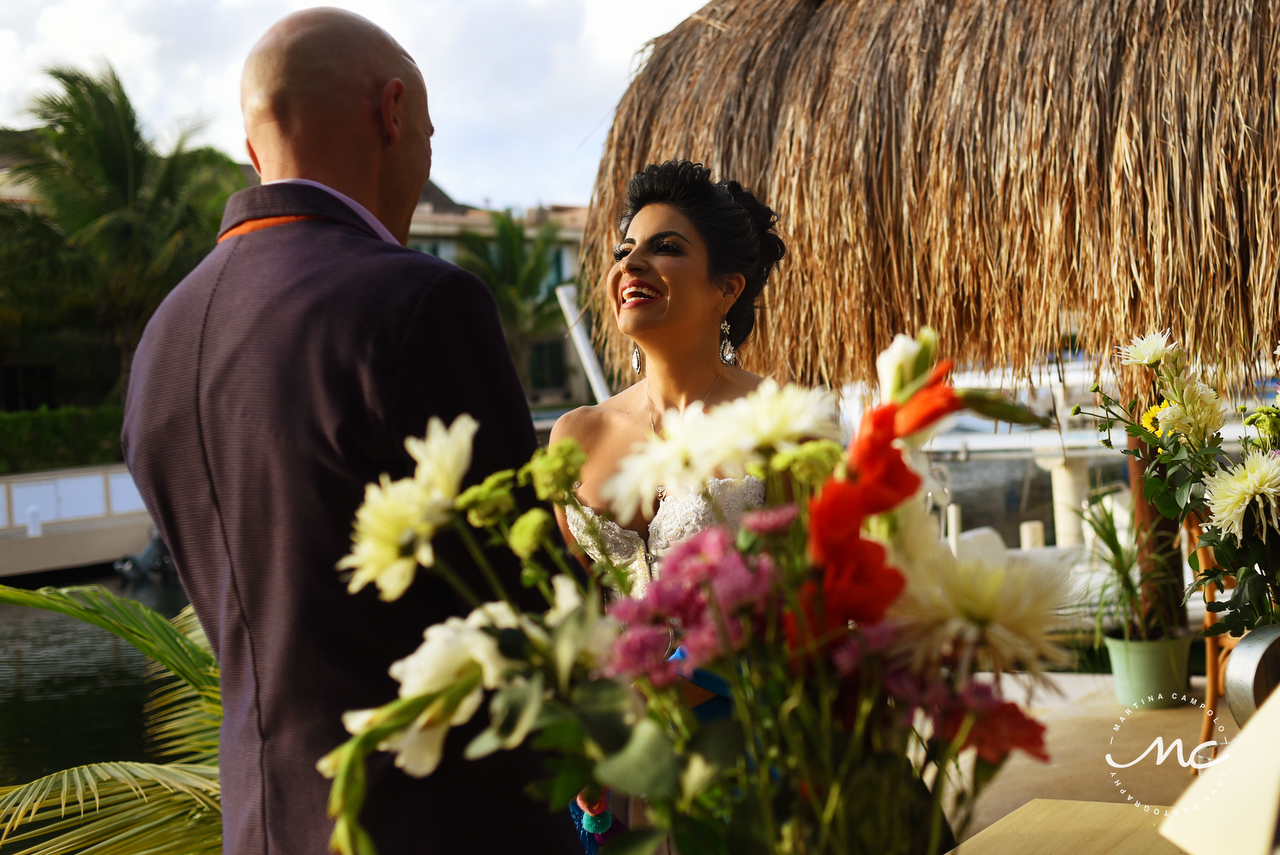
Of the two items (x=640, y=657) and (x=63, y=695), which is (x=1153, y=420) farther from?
(x=63, y=695)

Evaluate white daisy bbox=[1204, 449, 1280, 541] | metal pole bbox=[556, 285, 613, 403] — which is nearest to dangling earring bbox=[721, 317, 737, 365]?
white daisy bbox=[1204, 449, 1280, 541]

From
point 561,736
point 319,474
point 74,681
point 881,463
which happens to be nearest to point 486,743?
point 561,736

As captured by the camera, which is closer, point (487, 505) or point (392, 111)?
point (487, 505)

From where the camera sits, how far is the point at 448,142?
1961 inches

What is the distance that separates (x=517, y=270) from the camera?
28.4 meters

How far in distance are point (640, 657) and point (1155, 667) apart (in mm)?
4529

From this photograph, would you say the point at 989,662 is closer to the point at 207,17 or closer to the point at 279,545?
the point at 279,545

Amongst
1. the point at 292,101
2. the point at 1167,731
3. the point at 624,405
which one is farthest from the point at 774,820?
the point at 1167,731

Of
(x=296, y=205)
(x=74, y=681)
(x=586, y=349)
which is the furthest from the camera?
(x=74, y=681)

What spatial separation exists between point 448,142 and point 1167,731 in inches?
1957

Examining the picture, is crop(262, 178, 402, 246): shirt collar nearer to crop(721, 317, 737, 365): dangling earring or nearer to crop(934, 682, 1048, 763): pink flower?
crop(934, 682, 1048, 763): pink flower

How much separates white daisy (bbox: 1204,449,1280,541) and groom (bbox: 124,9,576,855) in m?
1.22

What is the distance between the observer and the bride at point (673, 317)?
6.98 ft

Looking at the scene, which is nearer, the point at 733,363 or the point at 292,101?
the point at 292,101
